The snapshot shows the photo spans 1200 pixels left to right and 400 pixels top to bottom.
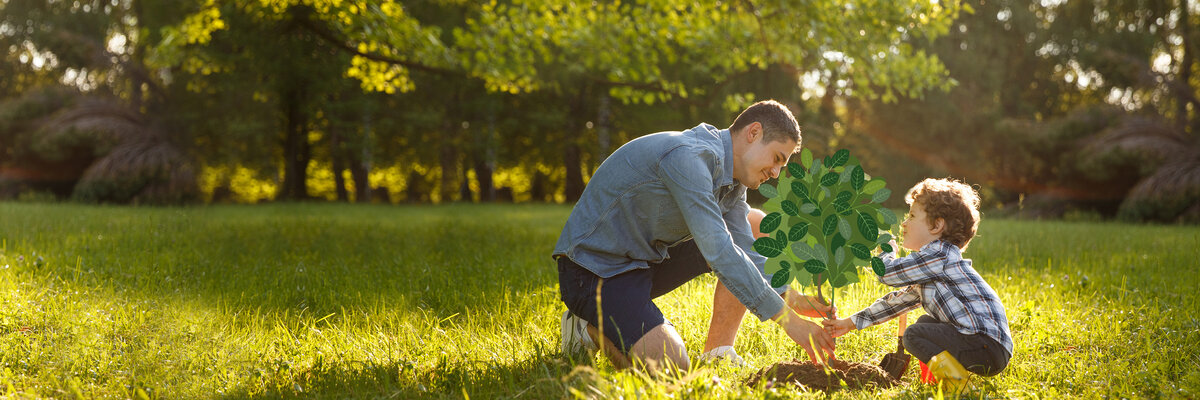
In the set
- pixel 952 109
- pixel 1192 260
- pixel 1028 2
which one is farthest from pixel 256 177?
pixel 1192 260

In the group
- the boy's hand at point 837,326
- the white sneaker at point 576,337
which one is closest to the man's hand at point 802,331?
the boy's hand at point 837,326

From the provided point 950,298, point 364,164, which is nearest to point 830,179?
point 950,298

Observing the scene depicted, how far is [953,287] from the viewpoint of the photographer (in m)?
3.33

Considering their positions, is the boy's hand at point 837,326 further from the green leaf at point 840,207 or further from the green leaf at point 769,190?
the green leaf at point 769,190

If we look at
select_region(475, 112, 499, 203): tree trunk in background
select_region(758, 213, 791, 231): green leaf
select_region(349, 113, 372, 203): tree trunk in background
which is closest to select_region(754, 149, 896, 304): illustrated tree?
select_region(758, 213, 791, 231): green leaf

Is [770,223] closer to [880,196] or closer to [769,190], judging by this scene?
[769,190]

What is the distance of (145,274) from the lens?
5.43 m

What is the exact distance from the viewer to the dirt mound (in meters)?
3.36

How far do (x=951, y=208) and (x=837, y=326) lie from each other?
77 cm

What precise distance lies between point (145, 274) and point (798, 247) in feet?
16.0

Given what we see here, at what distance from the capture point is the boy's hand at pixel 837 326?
10.9ft

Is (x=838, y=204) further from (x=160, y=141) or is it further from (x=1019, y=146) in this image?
(x=160, y=141)

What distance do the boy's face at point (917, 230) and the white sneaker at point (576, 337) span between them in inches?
66.7

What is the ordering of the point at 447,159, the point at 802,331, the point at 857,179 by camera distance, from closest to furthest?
the point at 802,331, the point at 857,179, the point at 447,159
